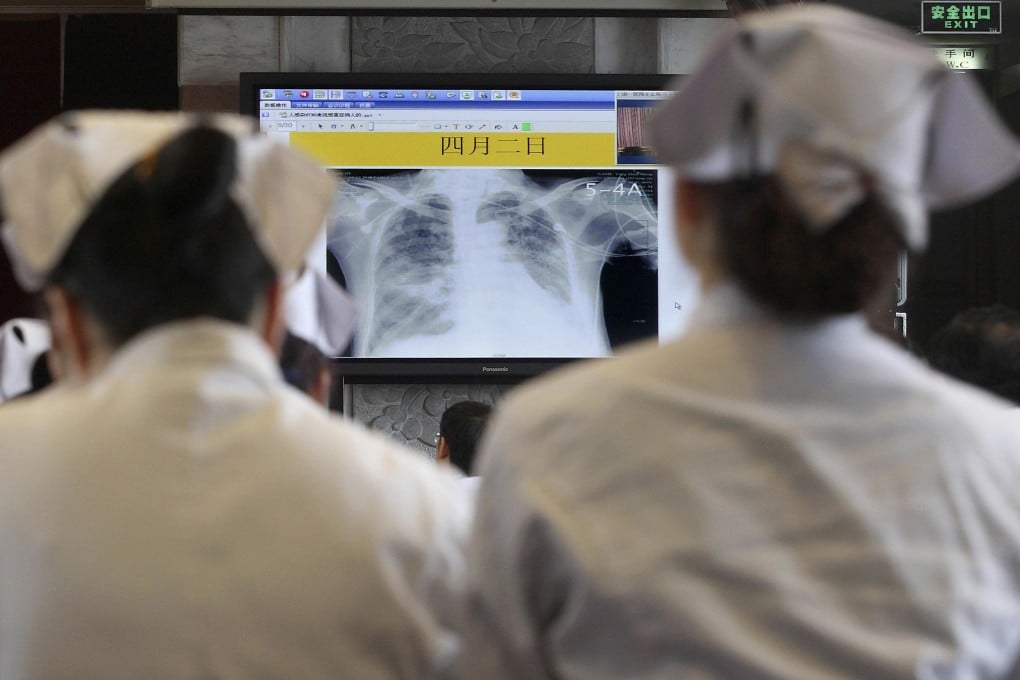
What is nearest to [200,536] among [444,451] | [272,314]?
[272,314]

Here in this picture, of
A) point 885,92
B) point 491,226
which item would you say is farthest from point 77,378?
point 491,226

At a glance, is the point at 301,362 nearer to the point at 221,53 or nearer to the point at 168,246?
the point at 168,246

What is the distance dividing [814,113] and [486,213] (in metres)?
3.44

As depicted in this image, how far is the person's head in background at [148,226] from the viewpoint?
3.37 ft

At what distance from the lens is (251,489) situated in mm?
998

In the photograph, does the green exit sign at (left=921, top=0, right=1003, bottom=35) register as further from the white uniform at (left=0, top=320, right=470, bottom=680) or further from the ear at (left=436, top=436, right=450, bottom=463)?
the white uniform at (left=0, top=320, right=470, bottom=680)

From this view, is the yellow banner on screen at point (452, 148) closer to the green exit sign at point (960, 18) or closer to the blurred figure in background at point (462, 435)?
the green exit sign at point (960, 18)

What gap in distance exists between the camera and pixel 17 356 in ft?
6.75

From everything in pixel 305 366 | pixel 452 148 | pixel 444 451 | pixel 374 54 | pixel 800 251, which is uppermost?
pixel 374 54

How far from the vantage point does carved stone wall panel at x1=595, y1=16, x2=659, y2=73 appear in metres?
4.55

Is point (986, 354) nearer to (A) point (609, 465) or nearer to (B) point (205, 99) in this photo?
(A) point (609, 465)

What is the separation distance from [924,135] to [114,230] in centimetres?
67

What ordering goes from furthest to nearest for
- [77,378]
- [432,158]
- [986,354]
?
[432,158], [986,354], [77,378]

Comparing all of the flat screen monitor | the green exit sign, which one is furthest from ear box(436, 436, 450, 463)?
the green exit sign
